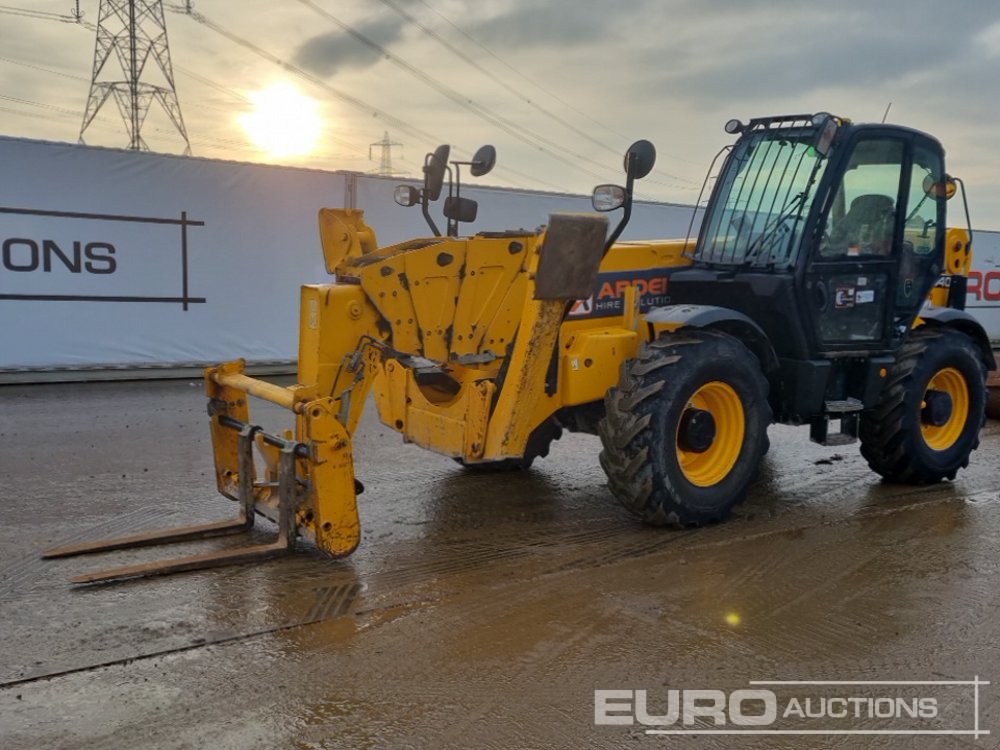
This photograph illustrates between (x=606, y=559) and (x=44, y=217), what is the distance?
8421mm

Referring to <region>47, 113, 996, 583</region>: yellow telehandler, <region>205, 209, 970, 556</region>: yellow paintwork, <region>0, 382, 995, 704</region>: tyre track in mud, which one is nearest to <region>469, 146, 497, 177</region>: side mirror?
<region>47, 113, 996, 583</region>: yellow telehandler

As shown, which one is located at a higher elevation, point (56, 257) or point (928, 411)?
point (56, 257)

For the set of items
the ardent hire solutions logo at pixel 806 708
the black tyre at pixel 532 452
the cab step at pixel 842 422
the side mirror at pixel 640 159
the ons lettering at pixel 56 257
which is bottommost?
the ardent hire solutions logo at pixel 806 708

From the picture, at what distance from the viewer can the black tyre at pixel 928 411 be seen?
6297 mm

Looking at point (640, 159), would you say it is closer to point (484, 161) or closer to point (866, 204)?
point (484, 161)

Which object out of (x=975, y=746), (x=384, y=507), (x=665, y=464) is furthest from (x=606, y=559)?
(x=975, y=746)

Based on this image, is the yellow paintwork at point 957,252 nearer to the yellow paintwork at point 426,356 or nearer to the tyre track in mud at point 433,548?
the tyre track in mud at point 433,548

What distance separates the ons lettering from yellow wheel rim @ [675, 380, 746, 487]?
791 cm

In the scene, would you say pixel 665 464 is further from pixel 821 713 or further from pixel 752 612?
pixel 821 713

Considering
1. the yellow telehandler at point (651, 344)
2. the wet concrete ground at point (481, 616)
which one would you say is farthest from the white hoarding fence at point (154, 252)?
the yellow telehandler at point (651, 344)

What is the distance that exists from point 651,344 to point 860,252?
190cm

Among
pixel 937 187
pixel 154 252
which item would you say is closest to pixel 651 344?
pixel 937 187

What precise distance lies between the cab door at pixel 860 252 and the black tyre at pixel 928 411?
32 cm

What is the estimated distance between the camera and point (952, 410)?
6691mm
